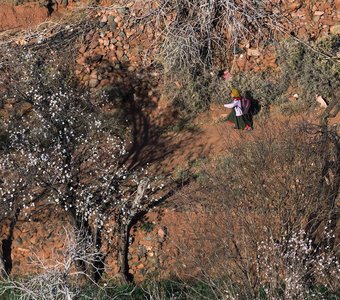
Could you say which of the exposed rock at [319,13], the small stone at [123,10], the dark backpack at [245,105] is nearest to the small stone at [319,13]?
the exposed rock at [319,13]

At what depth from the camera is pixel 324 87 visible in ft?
50.3

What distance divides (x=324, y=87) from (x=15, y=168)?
22.5 ft

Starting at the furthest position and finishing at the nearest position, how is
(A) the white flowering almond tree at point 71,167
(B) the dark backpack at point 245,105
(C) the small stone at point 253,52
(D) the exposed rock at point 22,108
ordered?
(C) the small stone at point 253,52 → (D) the exposed rock at point 22,108 → (B) the dark backpack at point 245,105 → (A) the white flowering almond tree at point 71,167

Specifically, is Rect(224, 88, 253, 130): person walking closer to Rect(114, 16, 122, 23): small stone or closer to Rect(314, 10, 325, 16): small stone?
Rect(314, 10, 325, 16): small stone

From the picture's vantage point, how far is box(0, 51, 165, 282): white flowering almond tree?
1357 cm

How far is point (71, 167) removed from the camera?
45.2 feet

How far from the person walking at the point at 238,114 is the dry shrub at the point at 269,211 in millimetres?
1165

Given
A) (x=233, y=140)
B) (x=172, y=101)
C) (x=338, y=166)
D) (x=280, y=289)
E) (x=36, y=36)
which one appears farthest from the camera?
(x=36, y=36)

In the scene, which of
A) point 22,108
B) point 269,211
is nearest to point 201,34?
point 22,108

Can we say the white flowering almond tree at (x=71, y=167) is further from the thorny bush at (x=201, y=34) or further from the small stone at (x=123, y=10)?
the small stone at (x=123, y=10)

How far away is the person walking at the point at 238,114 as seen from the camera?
582 inches

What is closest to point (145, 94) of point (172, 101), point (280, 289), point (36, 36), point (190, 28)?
point (172, 101)

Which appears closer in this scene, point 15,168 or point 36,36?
point 15,168

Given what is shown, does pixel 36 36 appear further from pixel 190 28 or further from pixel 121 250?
pixel 121 250
